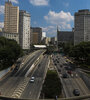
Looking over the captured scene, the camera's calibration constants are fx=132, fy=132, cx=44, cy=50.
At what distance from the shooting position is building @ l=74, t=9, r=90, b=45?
178 m

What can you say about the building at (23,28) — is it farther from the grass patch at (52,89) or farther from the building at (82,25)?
the grass patch at (52,89)

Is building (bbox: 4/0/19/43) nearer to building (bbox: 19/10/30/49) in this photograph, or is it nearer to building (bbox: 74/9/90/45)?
building (bbox: 19/10/30/49)

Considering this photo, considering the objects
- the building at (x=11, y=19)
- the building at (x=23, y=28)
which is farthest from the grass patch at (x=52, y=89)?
the building at (x=23, y=28)

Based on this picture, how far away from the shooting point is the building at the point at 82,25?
585 feet

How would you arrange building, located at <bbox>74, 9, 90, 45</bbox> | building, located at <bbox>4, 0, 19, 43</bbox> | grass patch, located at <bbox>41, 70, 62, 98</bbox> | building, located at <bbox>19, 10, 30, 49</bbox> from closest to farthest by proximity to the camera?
1. grass patch, located at <bbox>41, 70, 62, 98</bbox>
2. building, located at <bbox>4, 0, 19, 43</bbox>
3. building, located at <bbox>74, 9, 90, 45</bbox>
4. building, located at <bbox>19, 10, 30, 49</bbox>

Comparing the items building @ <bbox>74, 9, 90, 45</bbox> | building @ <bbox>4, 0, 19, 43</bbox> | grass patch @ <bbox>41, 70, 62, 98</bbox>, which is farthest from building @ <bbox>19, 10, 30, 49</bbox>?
grass patch @ <bbox>41, 70, 62, 98</bbox>

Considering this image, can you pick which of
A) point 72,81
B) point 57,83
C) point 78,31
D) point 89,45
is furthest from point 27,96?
point 78,31

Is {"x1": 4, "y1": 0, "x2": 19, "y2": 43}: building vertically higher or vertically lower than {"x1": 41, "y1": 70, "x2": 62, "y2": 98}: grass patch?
higher

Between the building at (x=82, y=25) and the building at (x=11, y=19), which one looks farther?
the building at (x=82, y=25)

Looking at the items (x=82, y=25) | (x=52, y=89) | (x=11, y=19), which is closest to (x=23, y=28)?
(x=11, y=19)

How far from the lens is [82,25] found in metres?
181

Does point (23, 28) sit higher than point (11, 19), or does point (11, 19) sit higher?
point (11, 19)

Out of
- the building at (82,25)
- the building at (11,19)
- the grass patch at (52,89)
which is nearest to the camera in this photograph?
the grass patch at (52,89)

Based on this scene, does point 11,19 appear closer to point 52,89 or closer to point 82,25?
point 82,25
